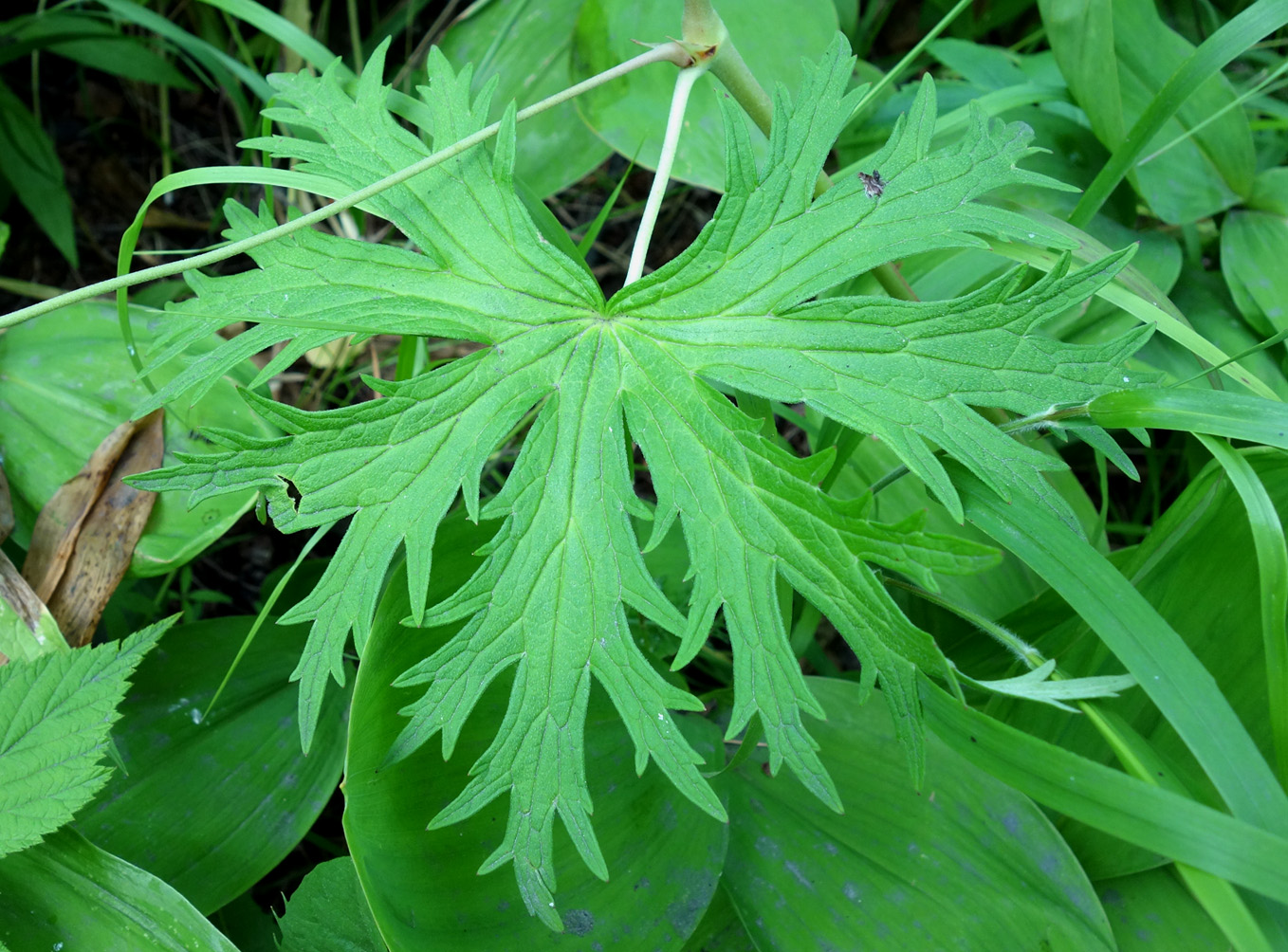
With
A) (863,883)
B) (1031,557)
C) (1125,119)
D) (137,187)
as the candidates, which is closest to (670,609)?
(1031,557)

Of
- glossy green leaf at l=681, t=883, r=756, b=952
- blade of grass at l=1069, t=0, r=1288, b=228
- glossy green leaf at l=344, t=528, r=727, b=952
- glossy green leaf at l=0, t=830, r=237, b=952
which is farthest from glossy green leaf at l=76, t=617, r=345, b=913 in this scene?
blade of grass at l=1069, t=0, r=1288, b=228

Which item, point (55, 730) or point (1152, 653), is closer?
point (1152, 653)

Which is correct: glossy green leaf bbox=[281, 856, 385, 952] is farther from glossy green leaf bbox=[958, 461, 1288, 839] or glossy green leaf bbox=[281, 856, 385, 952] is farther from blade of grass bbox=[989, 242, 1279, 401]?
blade of grass bbox=[989, 242, 1279, 401]

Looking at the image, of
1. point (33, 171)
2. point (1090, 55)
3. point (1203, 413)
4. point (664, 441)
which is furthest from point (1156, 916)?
point (33, 171)

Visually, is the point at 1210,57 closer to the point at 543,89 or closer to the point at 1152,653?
the point at 1152,653

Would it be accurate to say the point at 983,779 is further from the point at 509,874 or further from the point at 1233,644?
the point at 509,874

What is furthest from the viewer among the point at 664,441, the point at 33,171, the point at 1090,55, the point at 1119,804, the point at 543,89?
the point at 33,171
